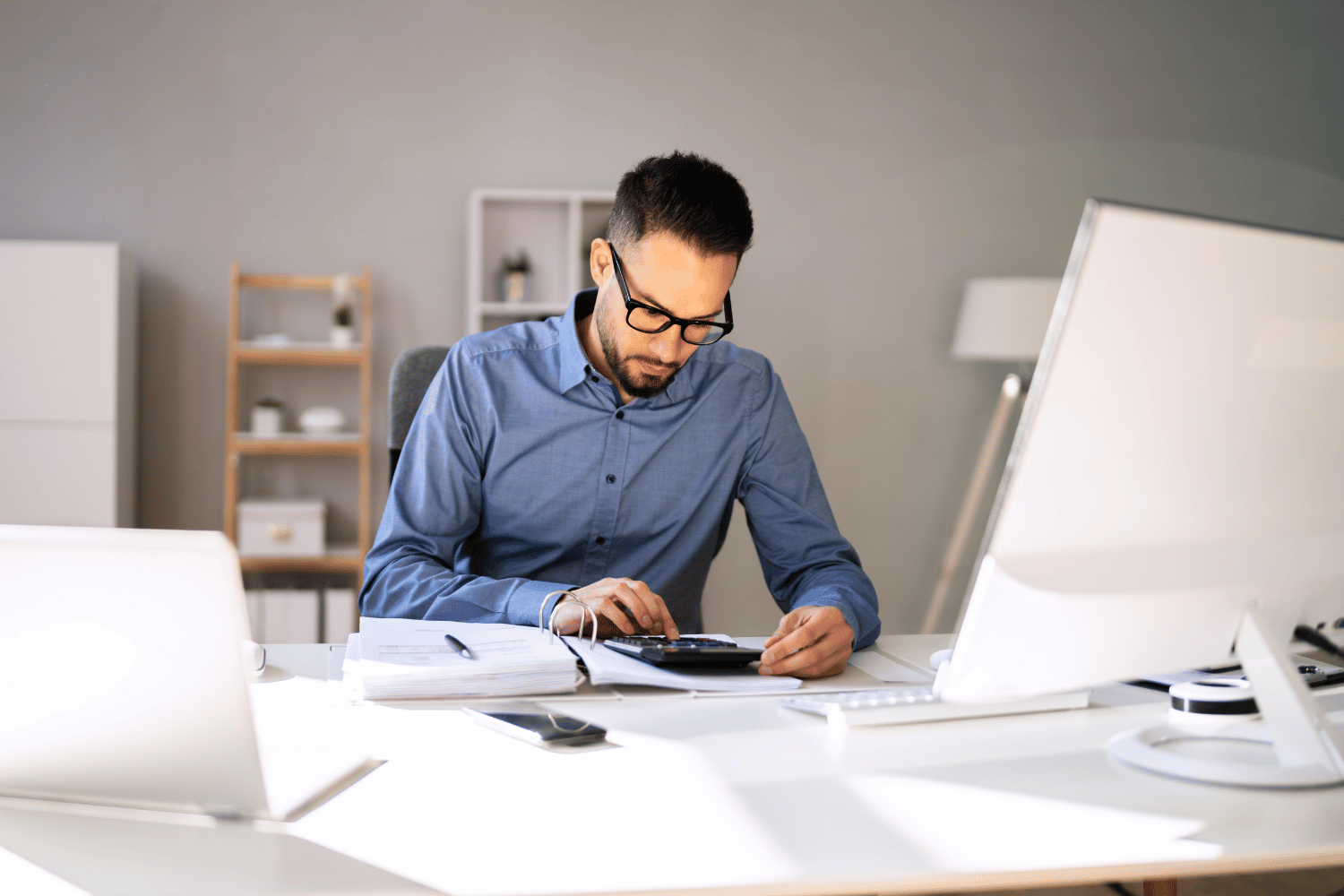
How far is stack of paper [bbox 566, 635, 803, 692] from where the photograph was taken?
3.49ft

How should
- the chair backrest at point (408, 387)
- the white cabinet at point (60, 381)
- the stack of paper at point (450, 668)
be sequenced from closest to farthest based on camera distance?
1. the stack of paper at point (450, 668)
2. the chair backrest at point (408, 387)
3. the white cabinet at point (60, 381)

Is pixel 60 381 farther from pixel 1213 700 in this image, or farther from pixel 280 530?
pixel 1213 700

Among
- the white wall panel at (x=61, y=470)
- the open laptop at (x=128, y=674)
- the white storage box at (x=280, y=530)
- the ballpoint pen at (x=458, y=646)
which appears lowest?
the white storage box at (x=280, y=530)

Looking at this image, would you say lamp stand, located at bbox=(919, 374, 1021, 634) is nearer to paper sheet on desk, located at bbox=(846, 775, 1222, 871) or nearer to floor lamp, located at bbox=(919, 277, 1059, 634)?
floor lamp, located at bbox=(919, 277, 1059, 634)

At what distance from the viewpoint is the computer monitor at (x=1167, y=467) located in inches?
28.8

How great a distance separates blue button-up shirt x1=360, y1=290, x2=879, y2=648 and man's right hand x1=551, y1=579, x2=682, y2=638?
1.19ft

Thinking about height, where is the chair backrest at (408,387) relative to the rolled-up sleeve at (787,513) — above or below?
above

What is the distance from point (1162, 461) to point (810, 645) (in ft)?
1.63

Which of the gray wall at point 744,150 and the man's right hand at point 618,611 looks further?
the gray wall at point 744,150

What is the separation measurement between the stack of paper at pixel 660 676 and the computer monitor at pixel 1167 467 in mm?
342

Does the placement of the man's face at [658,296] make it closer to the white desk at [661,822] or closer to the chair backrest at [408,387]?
the chair backrest at [408,387]

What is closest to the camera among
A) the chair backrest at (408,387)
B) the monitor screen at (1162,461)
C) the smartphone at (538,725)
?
the monitor screen at (1162,461)

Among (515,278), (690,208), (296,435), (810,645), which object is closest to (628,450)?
(690,208)

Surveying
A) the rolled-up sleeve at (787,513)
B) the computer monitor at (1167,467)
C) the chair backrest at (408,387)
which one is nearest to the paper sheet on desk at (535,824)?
the computer monitor at (1167,467)
